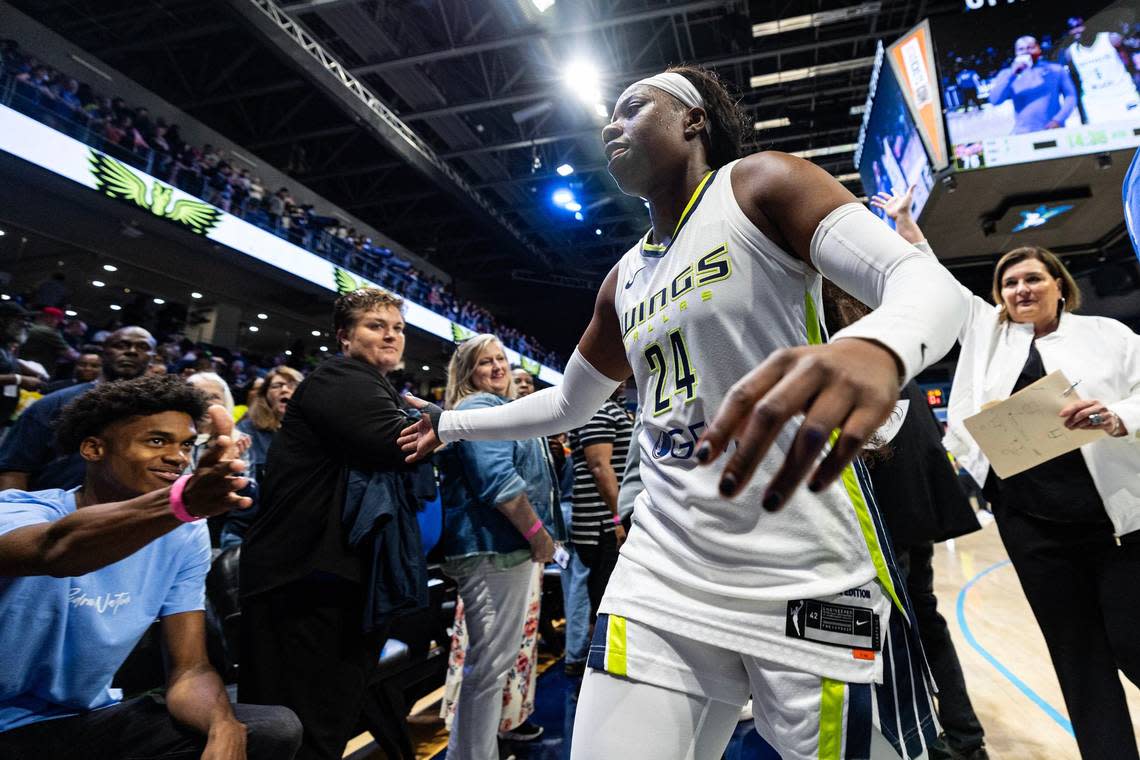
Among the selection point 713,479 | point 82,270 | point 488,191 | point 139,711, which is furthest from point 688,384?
point 488,191

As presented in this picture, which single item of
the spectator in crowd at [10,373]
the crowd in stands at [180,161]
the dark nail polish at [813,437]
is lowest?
the dark nail polish at [813,437]

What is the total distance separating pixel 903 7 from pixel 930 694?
12.5m

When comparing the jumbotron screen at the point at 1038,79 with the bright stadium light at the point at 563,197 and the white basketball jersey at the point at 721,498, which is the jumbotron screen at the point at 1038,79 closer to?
the white basketball jersey at the point at 721,498

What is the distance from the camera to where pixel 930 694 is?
103 centimetres

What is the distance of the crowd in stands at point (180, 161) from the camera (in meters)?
8.24

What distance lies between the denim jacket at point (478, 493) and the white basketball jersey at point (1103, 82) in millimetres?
6606

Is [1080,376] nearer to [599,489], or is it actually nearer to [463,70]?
[599,489]

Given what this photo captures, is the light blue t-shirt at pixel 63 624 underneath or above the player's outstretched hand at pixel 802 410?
underneath

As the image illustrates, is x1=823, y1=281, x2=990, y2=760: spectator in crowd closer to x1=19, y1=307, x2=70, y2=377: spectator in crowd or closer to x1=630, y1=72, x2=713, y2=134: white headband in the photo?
x1=630, y1=72, x2=713, y2=134: white headband

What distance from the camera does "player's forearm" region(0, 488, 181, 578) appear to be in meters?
1.31

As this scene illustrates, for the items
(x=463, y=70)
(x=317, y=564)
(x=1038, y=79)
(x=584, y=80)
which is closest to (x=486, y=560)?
(x=317, y=564)

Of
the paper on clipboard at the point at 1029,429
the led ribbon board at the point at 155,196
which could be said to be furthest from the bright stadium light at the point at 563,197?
the paper on clipboard at the point at 1029,429

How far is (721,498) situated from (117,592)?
62.4 inches

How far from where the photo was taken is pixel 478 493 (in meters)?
2.57
